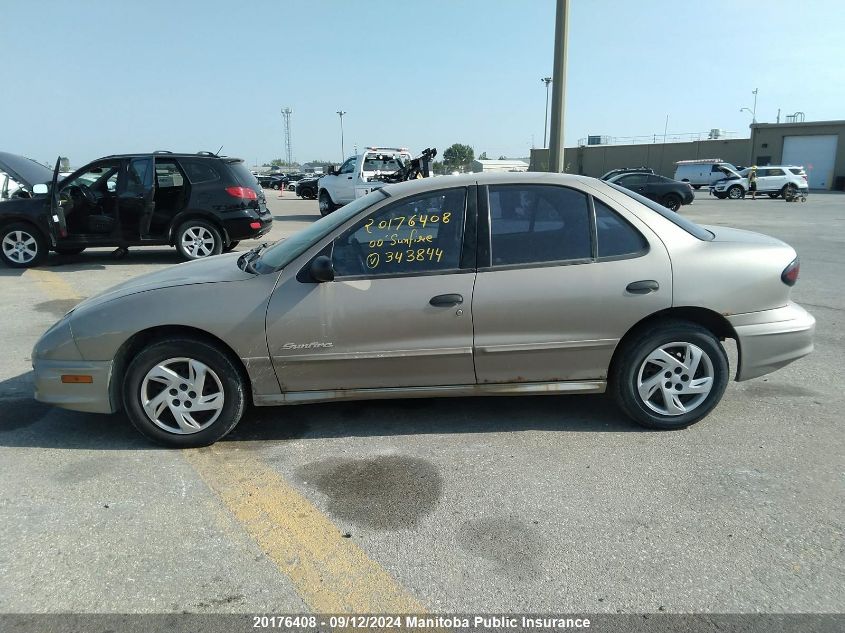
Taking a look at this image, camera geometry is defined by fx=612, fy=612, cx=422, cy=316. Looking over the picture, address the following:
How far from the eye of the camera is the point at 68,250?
416 inches

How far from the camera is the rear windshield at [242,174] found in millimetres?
10117

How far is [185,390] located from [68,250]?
335 inches

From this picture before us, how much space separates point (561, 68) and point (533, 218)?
867 centimetres

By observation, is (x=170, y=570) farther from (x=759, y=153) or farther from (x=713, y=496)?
(x=759, y=153)

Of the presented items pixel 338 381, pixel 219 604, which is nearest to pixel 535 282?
pixel 338 381

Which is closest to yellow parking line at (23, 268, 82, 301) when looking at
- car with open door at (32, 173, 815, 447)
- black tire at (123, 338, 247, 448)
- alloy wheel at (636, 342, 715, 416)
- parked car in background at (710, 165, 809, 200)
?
car with open door at (32, 173, 815, 447)

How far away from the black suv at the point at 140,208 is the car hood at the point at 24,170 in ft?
3.01

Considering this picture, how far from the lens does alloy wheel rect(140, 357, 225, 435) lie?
3.62m

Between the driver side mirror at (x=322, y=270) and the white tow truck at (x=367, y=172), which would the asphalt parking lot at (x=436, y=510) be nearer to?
the driver side mirror at (x=322, y=270)

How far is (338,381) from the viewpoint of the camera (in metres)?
3.71

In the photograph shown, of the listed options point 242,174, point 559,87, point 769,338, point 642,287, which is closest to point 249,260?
point 642,287

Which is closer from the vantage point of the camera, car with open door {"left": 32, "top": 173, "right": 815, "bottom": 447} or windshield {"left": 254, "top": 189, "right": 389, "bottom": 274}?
car with open door {"left": 32, "top": 173, "right": 815, "bottom": 447}

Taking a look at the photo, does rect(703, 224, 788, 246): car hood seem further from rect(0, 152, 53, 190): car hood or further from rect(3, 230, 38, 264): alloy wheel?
rect(0, 152, 53, 190): car hood

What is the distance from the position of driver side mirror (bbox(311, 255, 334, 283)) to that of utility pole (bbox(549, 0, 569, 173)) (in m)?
8.93
